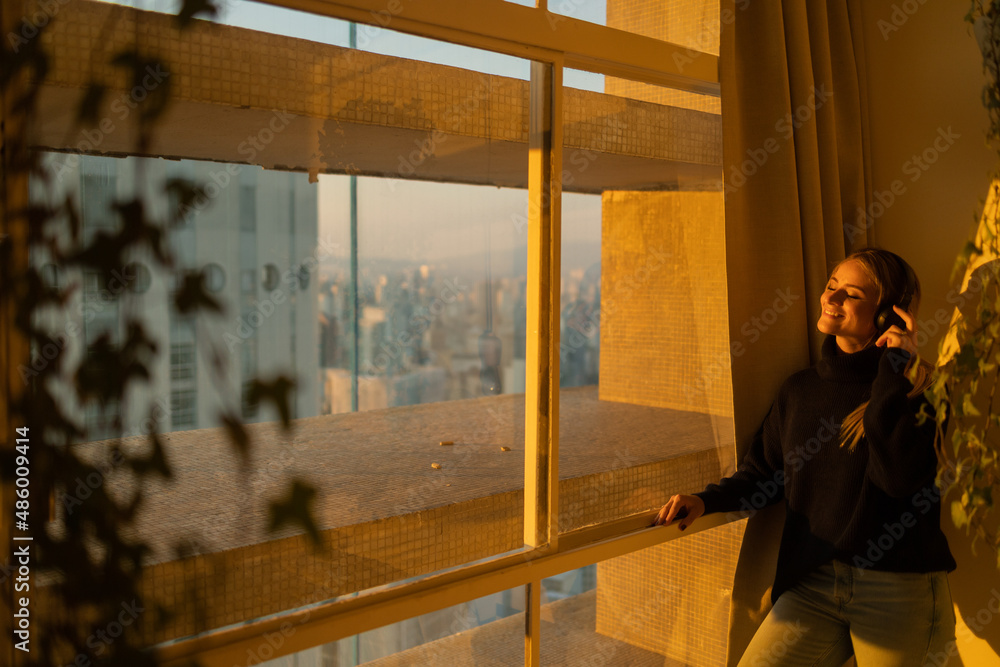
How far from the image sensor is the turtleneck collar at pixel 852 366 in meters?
1.64

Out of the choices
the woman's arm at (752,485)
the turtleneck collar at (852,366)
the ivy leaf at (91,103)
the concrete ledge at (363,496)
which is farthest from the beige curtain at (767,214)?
the ivy leaf at (91,103)

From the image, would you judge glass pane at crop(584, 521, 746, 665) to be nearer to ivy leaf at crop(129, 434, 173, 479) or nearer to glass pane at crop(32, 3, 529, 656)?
Result: glass pane at crop(32, 3, 529, 656)

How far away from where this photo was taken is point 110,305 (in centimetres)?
107

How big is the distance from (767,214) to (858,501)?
73cm

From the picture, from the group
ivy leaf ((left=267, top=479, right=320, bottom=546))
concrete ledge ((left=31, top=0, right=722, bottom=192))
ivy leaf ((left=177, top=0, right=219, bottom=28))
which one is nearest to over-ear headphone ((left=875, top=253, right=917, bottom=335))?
concrete ledge ((left=31, top=0, right=722, bottom=192))

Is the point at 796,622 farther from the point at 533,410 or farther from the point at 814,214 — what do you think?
the point at 814,214

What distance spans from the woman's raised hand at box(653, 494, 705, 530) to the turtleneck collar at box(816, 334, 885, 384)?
0.42 metres

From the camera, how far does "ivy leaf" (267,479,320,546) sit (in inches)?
31.1

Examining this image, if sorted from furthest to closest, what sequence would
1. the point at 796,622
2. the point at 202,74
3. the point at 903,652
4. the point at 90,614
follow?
the point at 796,622
the point at 903,652
the point at 202,74
the point at 90,614

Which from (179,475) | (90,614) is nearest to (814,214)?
(179,475)

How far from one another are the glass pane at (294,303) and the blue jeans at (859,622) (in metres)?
0.63

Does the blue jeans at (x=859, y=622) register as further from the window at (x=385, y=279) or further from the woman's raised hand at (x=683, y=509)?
the window at (x=385, y=279)

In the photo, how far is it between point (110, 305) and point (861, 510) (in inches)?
58.2

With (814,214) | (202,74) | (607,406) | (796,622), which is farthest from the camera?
(814,214)
